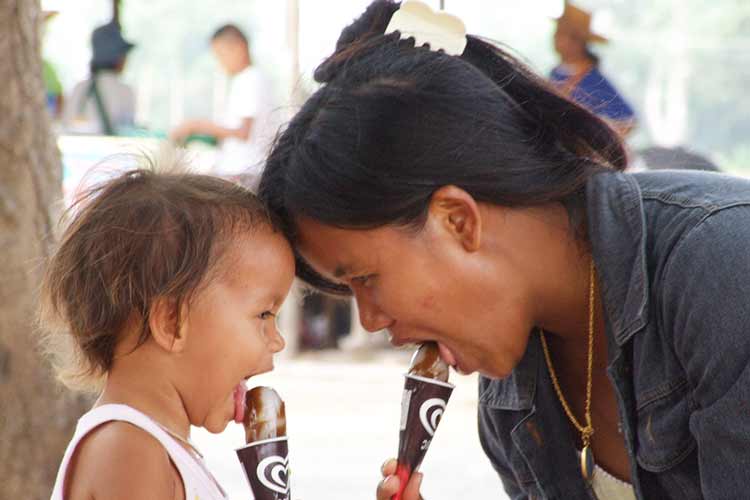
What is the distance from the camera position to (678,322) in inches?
80.0

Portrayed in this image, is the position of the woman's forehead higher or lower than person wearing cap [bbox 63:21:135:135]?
higher

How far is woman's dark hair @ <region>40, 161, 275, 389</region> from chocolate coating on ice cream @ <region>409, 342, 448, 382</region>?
36 cm

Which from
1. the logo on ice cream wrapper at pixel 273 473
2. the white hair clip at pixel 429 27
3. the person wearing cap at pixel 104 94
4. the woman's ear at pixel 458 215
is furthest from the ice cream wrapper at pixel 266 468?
the person wearing cap at pixel 104 94

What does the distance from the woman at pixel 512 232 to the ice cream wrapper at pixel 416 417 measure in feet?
0.14

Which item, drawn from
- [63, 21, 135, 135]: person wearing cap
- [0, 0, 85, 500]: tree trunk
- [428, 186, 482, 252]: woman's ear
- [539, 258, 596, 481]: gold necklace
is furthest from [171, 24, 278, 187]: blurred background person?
[428, 186, 482, 252]: woman's ear

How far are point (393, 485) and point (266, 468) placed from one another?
0.25m

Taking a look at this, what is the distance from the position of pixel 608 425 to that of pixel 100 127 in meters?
5.72

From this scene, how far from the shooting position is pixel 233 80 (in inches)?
301

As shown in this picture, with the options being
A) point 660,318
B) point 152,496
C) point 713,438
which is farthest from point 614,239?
point 152,496

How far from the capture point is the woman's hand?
2.27 metres

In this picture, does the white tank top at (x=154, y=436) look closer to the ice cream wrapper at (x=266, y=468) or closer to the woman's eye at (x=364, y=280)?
the ice cream wrapper at (x=266, y=468)

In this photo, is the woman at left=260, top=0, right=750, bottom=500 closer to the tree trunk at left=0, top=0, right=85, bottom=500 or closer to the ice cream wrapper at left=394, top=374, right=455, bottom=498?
the ice cream wrapper at left=394, top=374, right=455, bottom=498

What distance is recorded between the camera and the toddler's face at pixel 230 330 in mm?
2199

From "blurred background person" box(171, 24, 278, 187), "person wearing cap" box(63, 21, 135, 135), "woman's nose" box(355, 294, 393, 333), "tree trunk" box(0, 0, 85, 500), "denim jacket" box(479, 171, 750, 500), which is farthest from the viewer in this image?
"person wearing cap" box(63, 21, 135, 135)
